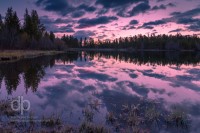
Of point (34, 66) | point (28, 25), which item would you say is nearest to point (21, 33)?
point (28, 25)

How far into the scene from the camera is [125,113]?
512 inches

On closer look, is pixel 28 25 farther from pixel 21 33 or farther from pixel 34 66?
pixel 34 66

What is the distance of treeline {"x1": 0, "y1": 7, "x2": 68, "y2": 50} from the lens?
245 feet

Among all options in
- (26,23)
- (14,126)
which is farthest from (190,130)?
(26,23)

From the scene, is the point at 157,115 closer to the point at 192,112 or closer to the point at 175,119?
the point at 175,119

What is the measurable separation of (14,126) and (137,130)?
495cm

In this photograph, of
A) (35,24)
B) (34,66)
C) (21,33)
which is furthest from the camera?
(35,24)

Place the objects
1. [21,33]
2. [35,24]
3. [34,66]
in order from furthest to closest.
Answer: [35,24] → [21,33] → [34,66]

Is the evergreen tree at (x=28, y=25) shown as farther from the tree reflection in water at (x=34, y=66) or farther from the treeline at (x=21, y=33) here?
the tree reflection in water at (x=34, y=66)

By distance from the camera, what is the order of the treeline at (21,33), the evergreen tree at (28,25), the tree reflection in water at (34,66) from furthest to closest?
1. the evergreen tree at (28,25)
2. the treeline at (21,33)
3. the tree reflection in water at (34,66)

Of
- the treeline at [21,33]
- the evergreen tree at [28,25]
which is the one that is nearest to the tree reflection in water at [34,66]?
the treeline at [21,33]

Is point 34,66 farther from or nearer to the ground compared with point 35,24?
nearer to the ground

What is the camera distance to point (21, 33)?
86312 millimetres

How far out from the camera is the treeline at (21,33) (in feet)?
245
